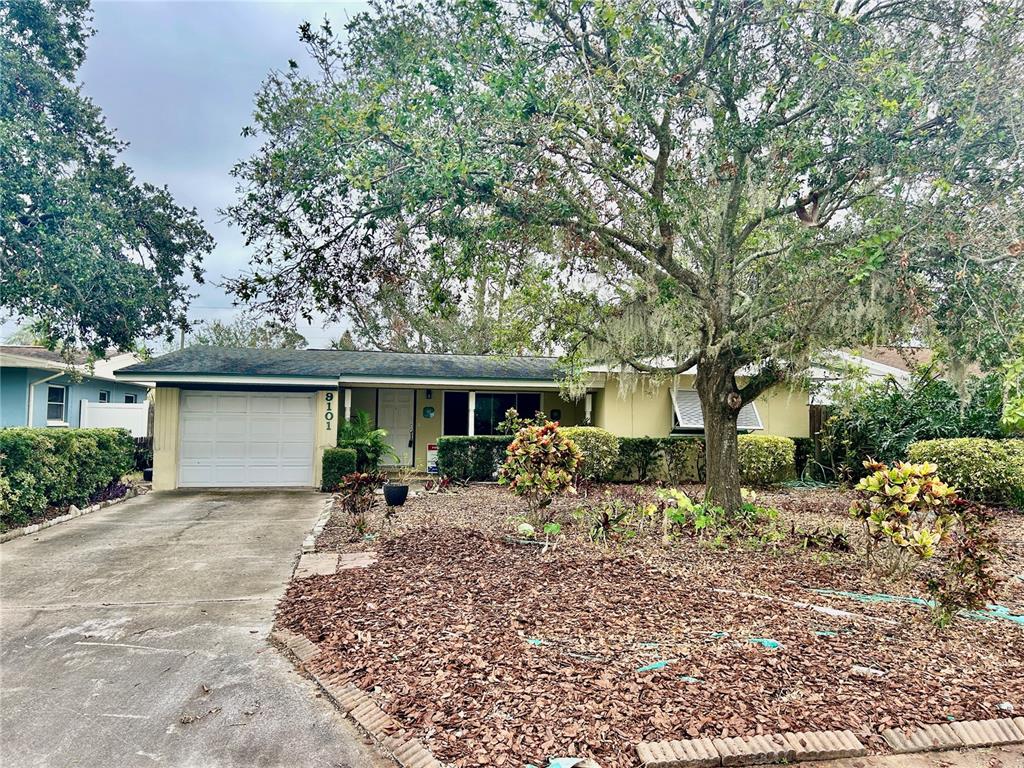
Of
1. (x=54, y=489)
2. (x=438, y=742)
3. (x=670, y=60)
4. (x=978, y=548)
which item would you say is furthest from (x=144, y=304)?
(x=978, y=548)

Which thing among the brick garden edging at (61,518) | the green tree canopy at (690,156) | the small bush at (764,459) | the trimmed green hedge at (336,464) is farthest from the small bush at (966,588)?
the trimmed green hedge at (336,464)

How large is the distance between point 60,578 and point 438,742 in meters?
4.67

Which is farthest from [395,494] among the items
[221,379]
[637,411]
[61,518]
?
[637,411]

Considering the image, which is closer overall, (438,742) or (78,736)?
(438,742)

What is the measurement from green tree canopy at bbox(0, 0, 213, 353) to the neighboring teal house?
2.12 m

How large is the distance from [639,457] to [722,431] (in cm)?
510

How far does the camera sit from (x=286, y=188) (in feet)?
20.8

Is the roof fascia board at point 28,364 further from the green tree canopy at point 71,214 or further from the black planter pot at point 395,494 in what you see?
the black planter pot at point 395,494

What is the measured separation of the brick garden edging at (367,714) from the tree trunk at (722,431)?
5196 mm

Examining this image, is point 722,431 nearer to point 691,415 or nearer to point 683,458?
point 683,458

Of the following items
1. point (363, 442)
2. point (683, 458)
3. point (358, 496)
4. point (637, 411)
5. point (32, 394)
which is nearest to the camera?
point (358, 496)

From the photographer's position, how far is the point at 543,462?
6879 millimetres

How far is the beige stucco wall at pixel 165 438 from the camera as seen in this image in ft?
38.4

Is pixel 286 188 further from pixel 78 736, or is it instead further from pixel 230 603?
pixel 78 736
